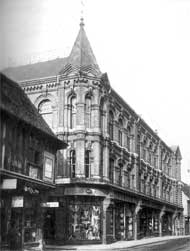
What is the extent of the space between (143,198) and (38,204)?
1691cm

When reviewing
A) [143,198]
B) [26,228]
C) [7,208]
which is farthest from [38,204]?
[143,198]

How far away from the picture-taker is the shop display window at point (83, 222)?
25719 millimetres

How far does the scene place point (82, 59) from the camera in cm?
2788

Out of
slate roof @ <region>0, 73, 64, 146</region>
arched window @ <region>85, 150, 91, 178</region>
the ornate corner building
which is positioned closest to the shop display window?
the ornate corner building

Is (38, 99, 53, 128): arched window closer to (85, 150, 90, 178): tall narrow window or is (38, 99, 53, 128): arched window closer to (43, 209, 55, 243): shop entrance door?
(85, 150, 90, 178): tall narrow window

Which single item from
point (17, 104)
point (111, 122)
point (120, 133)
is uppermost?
point (111, 122)

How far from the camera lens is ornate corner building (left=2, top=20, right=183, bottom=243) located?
26047 millimetres

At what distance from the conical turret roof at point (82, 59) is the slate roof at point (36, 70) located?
1.60 m

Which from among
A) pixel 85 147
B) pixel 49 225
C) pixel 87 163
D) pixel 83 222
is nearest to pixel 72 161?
pixel 87 163

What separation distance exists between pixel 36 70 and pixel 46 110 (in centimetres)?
426

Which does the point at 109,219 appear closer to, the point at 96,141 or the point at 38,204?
the point at 96,141

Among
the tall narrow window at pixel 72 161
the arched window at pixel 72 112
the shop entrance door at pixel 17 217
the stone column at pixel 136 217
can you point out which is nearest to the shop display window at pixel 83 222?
the tall narrow window at pixel 72 161

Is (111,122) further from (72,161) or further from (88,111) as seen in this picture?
(72,161)

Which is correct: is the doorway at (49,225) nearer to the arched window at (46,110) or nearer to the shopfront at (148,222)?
the arched window at (46,110)
